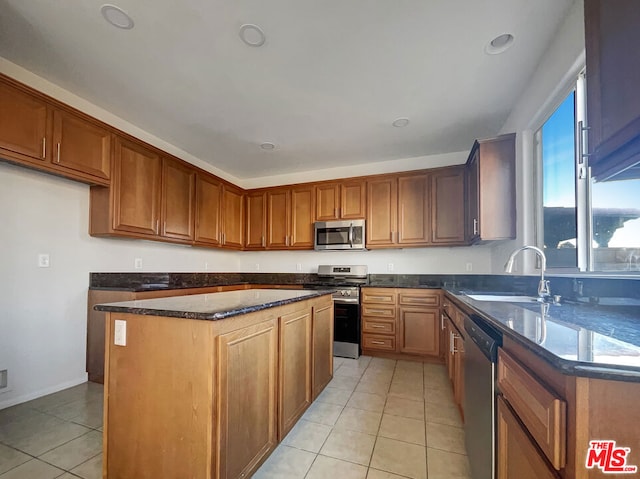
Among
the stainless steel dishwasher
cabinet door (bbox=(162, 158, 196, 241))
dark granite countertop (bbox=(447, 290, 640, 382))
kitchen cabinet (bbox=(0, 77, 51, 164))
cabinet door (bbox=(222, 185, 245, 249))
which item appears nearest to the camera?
dark granite countertop (bbox=(447, 290, 640, 382))

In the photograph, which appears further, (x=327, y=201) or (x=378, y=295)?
Result: (x=327, y=201)

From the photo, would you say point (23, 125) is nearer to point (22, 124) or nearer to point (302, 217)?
point (22, 124)

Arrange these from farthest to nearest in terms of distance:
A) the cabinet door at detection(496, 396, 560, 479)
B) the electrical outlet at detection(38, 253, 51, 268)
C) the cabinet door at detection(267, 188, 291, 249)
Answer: the cabinet door at detection(267, 188, 291, 249) → the electrical outlet at detection(38, 253, 51, 268) → the cabinet door at detection(496, 396, 560, 479)

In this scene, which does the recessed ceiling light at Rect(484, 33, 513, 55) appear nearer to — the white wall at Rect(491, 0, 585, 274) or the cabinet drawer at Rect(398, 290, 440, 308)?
the white wall at Rect(491, 0, 585, 274)

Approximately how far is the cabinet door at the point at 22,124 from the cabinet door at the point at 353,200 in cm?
305

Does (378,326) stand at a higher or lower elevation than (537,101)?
lower

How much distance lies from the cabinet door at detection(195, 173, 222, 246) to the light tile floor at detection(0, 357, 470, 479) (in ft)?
6.30

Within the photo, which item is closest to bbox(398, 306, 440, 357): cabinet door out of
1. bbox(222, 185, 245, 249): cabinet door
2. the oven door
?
the oven door

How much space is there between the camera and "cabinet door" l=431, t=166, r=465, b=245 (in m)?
3.42

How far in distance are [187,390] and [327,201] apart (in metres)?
3.20

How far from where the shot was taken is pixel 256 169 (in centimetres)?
446

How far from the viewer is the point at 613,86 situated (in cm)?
87

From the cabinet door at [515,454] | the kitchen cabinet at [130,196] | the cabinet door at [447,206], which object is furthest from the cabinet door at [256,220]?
the cabinet door at [515,454]

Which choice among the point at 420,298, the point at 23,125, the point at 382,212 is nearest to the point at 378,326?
the point at 420,298
